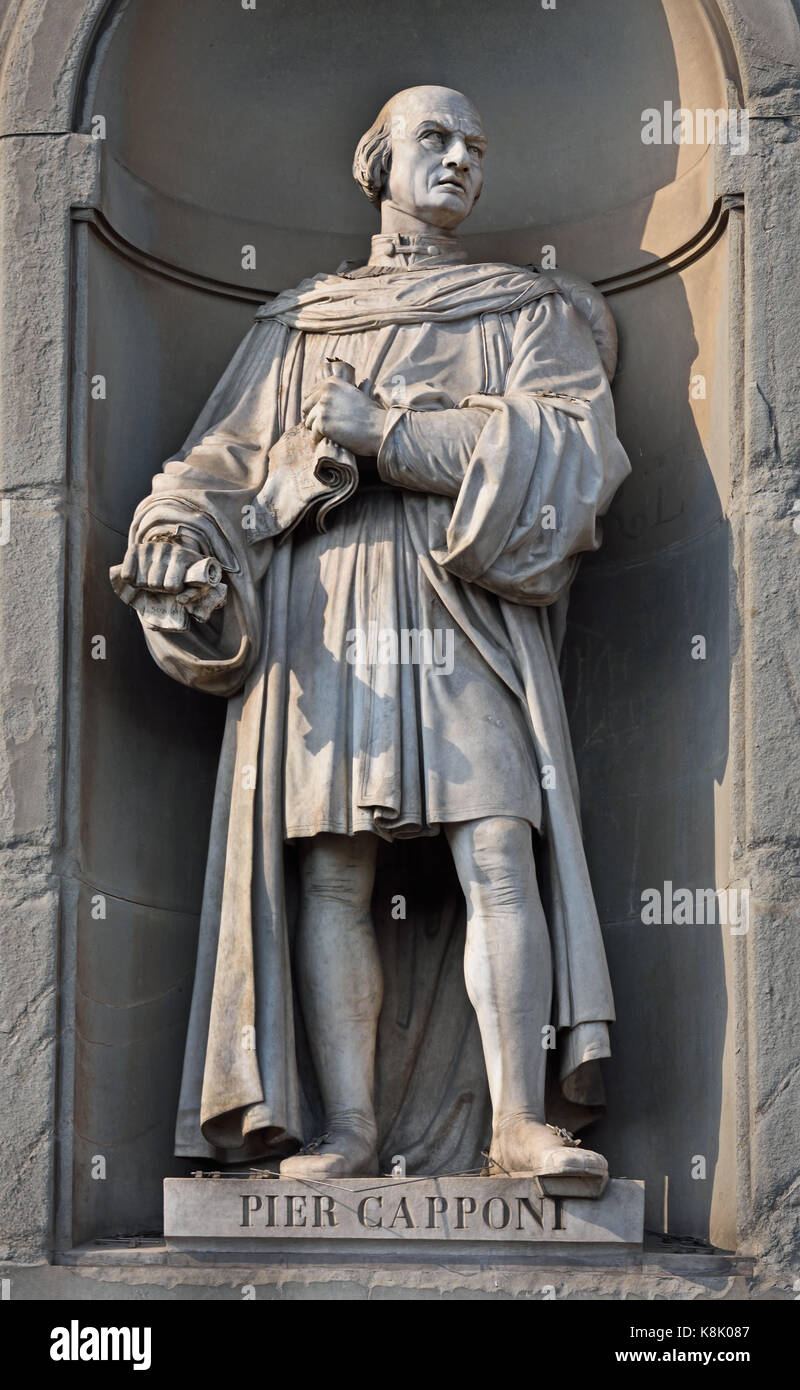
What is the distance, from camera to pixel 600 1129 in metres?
7.25

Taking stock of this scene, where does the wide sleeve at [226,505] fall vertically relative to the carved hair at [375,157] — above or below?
below

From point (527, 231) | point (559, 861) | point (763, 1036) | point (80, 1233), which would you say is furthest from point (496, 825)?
point (527, 231)

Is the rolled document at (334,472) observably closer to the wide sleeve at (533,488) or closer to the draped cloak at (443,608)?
the draped cloak at (443,608)

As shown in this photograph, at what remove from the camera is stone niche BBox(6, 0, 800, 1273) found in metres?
7.07

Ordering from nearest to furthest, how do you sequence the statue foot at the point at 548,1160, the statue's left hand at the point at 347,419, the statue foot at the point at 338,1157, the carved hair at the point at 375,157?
1. the statue foot at the point at 548,1160
2. the statue foot at the point at 338,1157
3. the statue's left hand at the point at 347,419
4. the carved hair at the point at 375,157

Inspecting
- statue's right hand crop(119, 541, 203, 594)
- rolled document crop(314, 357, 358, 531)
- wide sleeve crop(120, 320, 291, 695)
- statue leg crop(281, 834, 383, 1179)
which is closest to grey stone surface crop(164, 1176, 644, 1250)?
statue leg crop(281, 834, 383, 1179)

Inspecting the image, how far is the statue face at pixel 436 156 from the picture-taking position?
7.53 metres

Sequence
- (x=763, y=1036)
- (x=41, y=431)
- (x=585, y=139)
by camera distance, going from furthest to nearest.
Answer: (x=585, y=139), (x=41, y=431), (x=763, y=1036)

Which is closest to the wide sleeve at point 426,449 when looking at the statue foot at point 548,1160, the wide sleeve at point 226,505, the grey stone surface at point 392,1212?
the wide sleeve at point 226,505

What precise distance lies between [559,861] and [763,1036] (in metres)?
0.67

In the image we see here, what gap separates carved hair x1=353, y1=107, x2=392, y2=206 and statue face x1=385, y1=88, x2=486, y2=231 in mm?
29

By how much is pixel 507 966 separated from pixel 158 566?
1.29 meters

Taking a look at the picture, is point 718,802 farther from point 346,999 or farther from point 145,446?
point 145,446

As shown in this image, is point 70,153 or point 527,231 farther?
point 527,231
